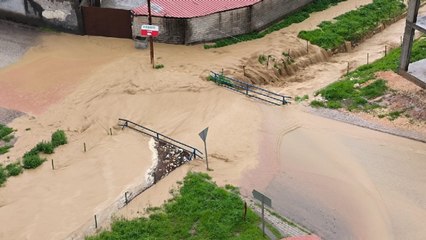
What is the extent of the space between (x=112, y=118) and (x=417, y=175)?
43.5ft

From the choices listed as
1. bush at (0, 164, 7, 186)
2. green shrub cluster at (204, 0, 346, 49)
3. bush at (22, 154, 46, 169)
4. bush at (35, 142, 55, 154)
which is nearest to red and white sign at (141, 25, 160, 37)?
green shrub cluster at (204, 0, 346, 49)

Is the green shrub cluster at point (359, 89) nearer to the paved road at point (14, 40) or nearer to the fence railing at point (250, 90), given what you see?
the fence railing at point (250, 90)

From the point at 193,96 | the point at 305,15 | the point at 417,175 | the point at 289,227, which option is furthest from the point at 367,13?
the point at 289,227

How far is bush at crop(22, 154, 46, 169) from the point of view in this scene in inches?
947

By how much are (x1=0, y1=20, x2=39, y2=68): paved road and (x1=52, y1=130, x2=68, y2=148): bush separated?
8397 millimetres

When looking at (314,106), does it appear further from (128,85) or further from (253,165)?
(128,85)

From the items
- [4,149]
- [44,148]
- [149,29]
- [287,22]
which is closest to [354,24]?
[287,22]

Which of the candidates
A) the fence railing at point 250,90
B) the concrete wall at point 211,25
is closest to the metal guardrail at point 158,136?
the fence railing at point 250,90

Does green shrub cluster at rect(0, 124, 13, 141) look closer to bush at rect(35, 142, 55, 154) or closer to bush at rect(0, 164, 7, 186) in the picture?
bush at rect(35, 142, 55, 154)

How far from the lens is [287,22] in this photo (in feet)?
121

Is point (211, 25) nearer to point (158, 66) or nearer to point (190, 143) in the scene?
A: point (158, 66)

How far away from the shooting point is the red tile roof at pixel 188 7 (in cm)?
3316

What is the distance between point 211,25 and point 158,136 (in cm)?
1018

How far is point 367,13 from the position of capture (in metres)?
39.0
